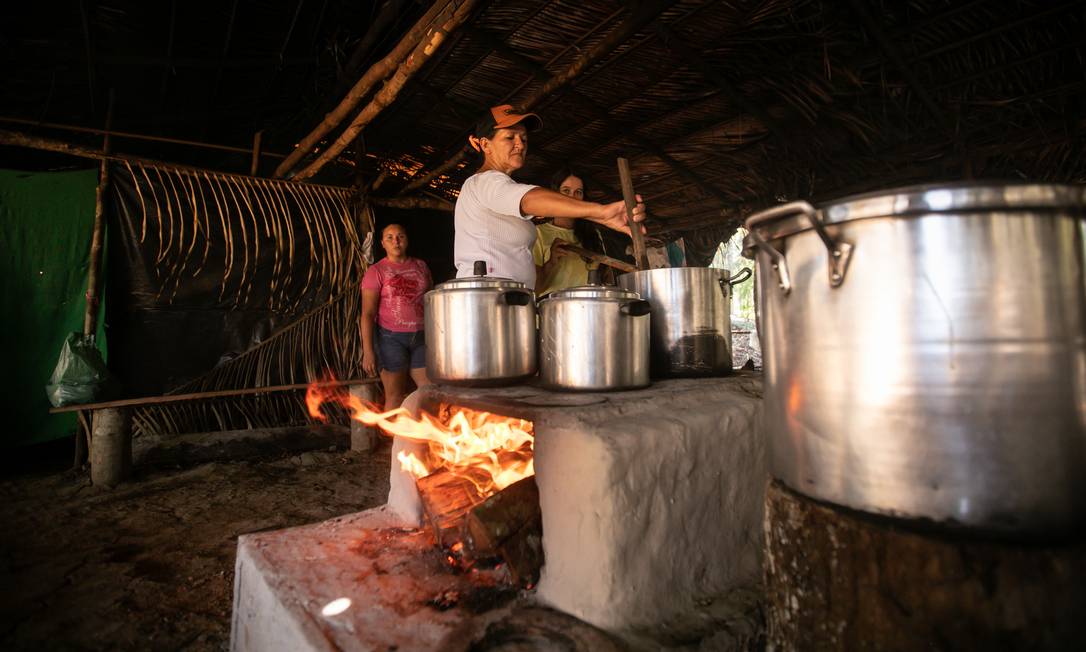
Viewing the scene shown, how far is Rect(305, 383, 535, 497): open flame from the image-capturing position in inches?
76.7

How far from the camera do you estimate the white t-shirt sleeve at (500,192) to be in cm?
208

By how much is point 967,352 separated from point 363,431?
542 centimetres

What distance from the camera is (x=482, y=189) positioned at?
2.23m

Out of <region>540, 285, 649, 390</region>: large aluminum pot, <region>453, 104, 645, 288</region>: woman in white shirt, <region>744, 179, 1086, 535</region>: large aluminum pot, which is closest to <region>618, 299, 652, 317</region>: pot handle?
<region>540, 285, 649, 390</region>: large aluminum pot

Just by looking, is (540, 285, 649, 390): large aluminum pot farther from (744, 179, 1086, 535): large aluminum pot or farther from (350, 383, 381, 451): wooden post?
→ (350, 383, 381, 451): wooden post

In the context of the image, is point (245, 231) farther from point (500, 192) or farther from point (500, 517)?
point (500, 517)

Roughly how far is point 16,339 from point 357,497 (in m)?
3.26

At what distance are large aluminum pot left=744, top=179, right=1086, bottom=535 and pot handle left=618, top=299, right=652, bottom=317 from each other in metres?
0.84

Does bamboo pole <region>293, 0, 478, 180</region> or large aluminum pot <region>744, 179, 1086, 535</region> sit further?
bamboo pole <region>293, 0, 478, 180</region>

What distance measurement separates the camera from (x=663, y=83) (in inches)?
142

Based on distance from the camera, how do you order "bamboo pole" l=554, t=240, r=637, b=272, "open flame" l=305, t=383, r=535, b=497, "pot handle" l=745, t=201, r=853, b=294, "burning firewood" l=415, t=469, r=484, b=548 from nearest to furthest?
"pot handle" l=745, t=201, r=853, b=294 → "burning firewood" l=415, t=469, r=484, b=548 → "open flame" l=305, t=383, r=535, b=497 → "bamboo pole" l=554, t=240, r=637, b=272

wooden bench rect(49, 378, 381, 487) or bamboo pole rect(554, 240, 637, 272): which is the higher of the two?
bamboo pole rect(554, 240, 637, 272)

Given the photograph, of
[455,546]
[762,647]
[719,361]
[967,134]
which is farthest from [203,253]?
[967,134]

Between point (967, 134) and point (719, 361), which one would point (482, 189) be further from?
point (967, 134)
